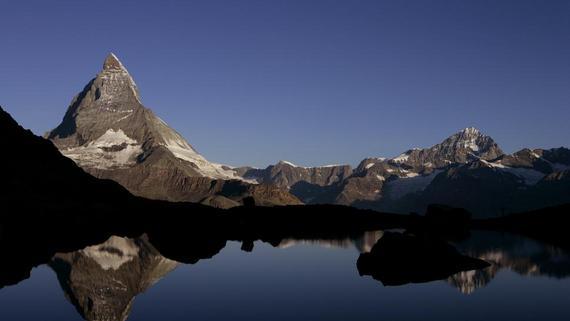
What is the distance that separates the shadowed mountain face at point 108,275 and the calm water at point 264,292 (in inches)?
7.1

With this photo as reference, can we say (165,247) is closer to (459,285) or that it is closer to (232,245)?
(232,245)

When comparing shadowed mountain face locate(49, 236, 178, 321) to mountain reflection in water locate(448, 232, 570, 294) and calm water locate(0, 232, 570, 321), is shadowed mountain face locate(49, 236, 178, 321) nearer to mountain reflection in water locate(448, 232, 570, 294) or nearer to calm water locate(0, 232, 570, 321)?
calm water locate(0, 232, 570, 321)

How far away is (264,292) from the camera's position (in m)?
69.6

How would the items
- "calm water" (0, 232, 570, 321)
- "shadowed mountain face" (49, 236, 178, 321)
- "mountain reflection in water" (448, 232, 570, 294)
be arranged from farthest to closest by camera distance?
"mountain reflection in water" (448, 232, 570, 294), "shadowed mountain face" (49, 236, 178, 321), "calm water" (0, 232, 570, 321)

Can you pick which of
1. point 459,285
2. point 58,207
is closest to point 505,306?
point 459,285

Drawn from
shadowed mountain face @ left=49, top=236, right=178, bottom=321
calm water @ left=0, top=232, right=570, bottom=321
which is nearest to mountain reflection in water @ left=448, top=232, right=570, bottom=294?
calm water @ left=0, top=232, right=570, bottom=321

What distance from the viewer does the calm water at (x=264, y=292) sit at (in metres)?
55.4

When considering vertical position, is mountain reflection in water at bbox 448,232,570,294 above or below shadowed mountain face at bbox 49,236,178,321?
above

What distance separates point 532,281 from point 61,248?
3632 inches

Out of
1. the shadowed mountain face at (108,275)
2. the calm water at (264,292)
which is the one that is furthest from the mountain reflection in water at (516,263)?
the shadowed mountain face at (108,275)

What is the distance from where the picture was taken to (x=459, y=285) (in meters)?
72.0

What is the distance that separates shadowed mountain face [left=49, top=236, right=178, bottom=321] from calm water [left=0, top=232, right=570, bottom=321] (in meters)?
0.18

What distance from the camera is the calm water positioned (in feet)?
182

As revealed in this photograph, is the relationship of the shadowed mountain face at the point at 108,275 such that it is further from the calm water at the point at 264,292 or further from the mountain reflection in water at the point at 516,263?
the mountain reflection in water at the point at 516,263
